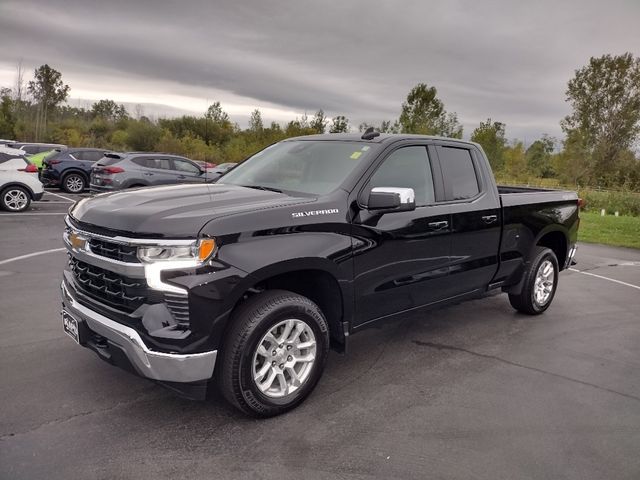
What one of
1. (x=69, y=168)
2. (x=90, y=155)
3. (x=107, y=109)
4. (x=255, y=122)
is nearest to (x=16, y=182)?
(x=69, y=168)

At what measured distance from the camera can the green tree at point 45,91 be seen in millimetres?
50656

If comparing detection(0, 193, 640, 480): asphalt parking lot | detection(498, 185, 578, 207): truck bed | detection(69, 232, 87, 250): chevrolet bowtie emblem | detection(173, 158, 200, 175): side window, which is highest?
detection(498, 185, 578, 207): truck bed

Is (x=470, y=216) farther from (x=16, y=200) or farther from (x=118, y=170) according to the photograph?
(x=16, y=200)

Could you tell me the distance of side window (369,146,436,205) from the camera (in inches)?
160

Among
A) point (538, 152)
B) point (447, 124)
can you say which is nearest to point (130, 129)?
point (447, 124)

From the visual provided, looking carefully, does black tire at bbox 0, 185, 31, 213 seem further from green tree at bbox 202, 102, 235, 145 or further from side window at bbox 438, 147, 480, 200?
green tree at bbox 202, 102, 235, 145

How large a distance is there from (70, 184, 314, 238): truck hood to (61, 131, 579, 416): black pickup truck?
0.04 feet

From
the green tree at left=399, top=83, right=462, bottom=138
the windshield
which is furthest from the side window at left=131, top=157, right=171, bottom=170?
the green tree at left=399, top=83, right=462, bottom=138

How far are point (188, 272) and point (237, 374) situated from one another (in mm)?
691

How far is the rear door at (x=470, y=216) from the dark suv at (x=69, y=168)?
15.9m

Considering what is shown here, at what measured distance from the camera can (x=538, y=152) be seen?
86.0 meters

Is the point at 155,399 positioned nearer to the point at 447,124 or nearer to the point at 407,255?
the point at 407,255

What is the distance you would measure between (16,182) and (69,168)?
5176 millimetres

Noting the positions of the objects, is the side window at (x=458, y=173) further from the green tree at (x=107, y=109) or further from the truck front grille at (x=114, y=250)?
the green tree at (x=107, y=109)
